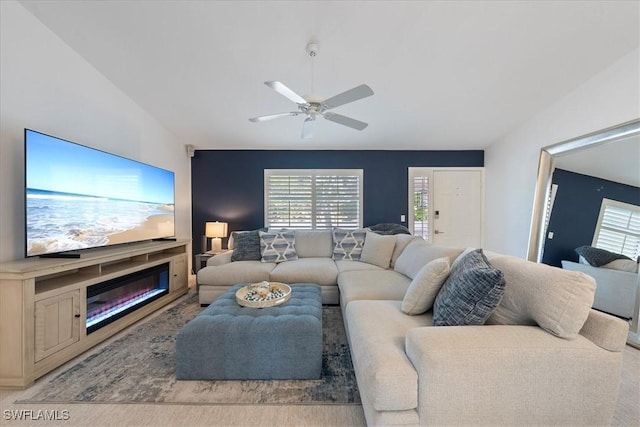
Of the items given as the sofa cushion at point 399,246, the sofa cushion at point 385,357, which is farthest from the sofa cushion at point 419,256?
the sofa cushion at point 385,357

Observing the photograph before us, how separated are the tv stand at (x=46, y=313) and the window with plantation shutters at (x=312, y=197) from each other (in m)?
2.55

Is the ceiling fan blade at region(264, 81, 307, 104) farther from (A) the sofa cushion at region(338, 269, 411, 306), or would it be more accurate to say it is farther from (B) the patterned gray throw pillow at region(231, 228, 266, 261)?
(B) the patterned gray throw pillow at region(231, 228, 266, 261)

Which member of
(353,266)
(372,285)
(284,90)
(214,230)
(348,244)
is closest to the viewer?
(284,90)

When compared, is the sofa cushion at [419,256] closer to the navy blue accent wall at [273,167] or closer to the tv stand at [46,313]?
the navy blue accent wall at [273,167]

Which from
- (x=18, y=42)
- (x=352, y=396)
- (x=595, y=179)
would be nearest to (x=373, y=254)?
(x=352, y=396)

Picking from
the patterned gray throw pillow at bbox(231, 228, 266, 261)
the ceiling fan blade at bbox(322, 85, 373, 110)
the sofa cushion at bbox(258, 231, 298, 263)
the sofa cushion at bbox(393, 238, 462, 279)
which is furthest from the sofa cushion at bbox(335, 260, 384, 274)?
the ceiling fan blade at bbox(322, 85, 373, 110)

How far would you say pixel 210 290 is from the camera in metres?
3.12

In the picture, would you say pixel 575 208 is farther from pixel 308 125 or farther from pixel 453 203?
pixel 308 125

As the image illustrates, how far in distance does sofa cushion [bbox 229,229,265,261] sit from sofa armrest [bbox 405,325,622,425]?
2.74m

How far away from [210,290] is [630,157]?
4.55m

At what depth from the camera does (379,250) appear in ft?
11.1

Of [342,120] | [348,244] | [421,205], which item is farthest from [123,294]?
[421,205]

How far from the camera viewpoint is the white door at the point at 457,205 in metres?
4.80

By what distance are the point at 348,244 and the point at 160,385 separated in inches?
101
